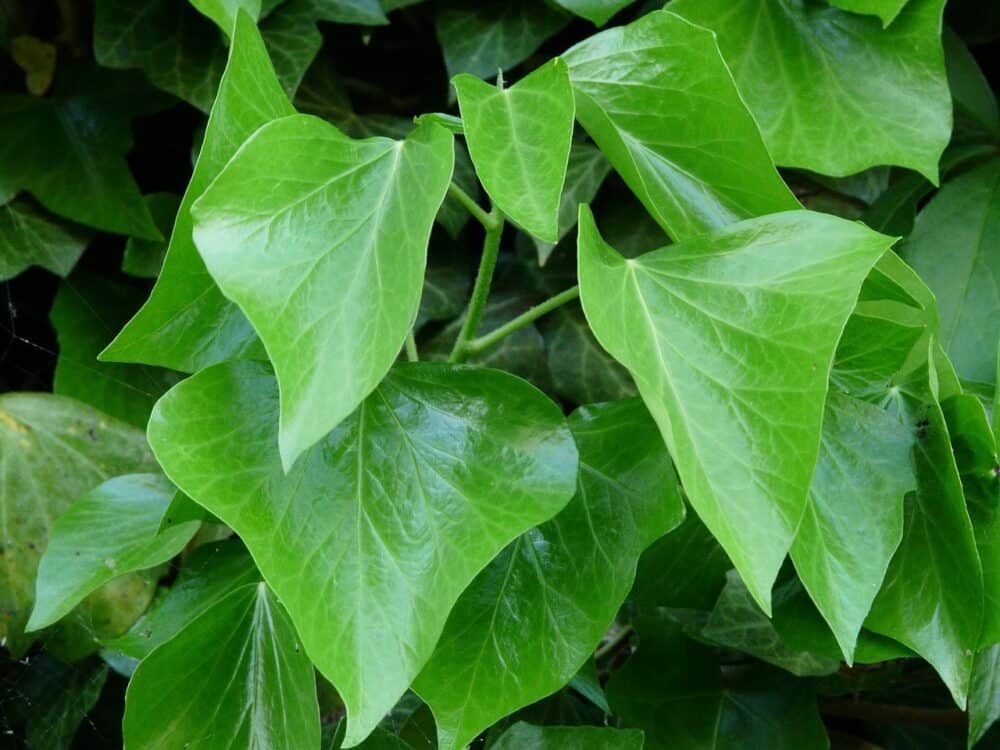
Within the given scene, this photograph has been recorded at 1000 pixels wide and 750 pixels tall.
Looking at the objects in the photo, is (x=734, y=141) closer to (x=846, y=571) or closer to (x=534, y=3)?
(x=846, y=571)

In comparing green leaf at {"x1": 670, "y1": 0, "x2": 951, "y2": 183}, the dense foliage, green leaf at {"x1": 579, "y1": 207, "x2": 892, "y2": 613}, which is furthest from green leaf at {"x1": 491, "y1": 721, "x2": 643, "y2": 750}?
green leaf at {"x1": 670, "y1": 0, "x2": 951, "y2": 183}

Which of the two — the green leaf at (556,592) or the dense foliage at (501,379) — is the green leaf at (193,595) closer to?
the dense foliage at (501,379)

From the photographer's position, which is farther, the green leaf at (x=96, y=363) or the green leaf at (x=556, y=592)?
the green leaf at (x=96, y=363)

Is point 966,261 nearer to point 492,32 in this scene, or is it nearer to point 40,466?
point 492,32

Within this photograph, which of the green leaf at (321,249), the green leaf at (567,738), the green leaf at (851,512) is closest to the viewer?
the green leaf at (321,249)

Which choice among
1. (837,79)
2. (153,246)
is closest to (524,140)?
(837,79)

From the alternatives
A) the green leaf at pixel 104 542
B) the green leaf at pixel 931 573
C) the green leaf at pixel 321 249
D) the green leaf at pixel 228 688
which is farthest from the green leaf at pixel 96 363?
the green leaf at pixel 931 573

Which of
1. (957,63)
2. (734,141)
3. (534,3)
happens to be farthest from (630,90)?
(957,63)
